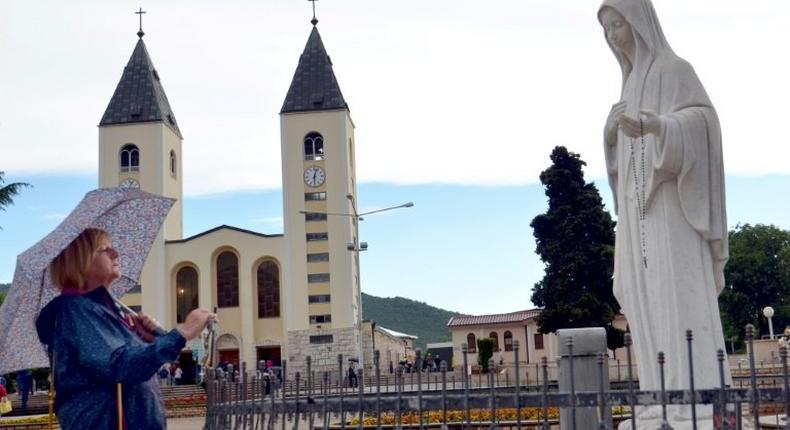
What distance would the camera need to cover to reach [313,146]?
5975cm

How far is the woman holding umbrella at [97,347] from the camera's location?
368 centimetres

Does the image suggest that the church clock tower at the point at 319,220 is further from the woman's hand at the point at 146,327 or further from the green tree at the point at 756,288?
the woman's hand at the point at 146,327

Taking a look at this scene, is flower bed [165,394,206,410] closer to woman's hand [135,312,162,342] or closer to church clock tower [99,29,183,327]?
church clock tower [99,29,183,327]

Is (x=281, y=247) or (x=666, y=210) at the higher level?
(x=281, y=247)

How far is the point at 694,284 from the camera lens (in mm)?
6109

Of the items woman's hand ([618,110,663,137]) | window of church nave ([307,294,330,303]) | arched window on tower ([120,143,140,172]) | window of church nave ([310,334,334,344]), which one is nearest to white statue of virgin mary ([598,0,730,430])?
woman's hand ([618,110,663,137])

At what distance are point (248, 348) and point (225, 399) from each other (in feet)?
179

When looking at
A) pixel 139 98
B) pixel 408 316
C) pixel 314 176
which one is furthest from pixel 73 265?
pixel 408 316

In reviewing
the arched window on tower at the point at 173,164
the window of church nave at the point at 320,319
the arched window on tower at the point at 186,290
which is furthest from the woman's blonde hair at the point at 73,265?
the arched window on tower at the point at 173,164

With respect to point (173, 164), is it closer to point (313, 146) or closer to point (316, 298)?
point (313, 146)

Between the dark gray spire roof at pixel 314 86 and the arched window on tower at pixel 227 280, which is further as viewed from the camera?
the arched window on tower at pixel 227 280

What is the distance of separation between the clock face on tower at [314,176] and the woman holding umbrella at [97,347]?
54998mm

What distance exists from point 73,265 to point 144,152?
59551mm

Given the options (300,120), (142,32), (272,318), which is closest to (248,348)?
(272,318)
